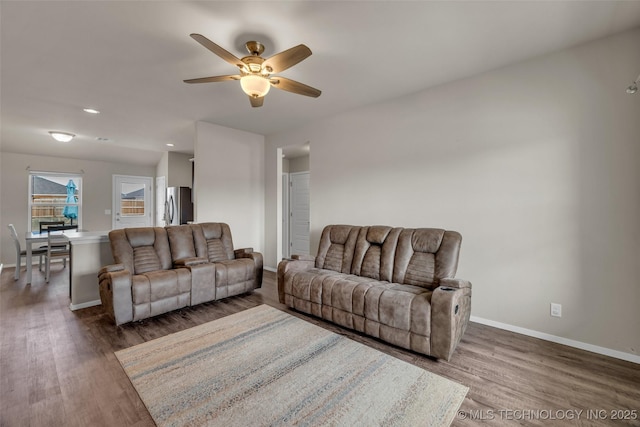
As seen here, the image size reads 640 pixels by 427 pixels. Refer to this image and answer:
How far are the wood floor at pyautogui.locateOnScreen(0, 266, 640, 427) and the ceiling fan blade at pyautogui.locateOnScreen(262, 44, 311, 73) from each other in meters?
2.48

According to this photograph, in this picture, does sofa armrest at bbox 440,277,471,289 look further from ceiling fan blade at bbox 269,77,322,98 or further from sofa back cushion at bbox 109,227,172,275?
sofa back cushion at bbox 109,227,172,275

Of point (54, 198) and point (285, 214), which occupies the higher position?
point (54, 198)

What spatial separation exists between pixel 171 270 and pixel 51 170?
5537 mm

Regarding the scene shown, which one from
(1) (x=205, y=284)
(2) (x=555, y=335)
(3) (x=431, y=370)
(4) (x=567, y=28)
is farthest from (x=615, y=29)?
(1) (x=205, y=284)

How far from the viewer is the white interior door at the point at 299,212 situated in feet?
20.5

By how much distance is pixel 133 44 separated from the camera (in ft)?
7.77

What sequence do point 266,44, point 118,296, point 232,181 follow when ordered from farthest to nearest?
point 232,181
point 118,296
point 266,44

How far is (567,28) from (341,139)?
2.65m

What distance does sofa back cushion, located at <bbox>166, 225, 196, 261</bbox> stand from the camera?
3.63 metres

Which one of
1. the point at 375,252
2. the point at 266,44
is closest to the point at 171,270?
the point at 375,252

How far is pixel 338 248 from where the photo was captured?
11.5 feet

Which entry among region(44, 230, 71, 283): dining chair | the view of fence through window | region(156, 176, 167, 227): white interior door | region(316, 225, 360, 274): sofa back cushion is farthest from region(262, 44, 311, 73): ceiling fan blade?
the view of fence through window

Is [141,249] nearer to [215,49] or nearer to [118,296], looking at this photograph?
[118,296]

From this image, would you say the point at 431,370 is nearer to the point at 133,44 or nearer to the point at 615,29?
the point at 615,29
